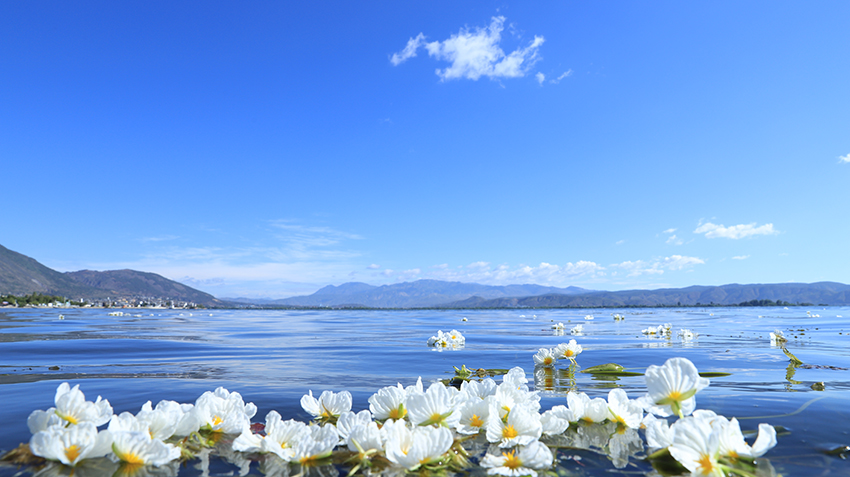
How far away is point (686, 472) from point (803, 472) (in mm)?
681

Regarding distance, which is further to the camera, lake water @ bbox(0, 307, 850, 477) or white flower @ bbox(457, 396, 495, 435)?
lake water @ bbox(0, 307, 850, 477)

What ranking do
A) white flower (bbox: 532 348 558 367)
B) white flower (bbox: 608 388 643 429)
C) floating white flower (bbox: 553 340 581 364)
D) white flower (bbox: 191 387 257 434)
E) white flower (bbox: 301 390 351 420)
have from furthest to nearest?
white flower (bbox: 532 348 558 367) → floating white flower (bbox: 553 340 581 364) → white flower (bbox: 301 390 351 420) → white flower (bbox: 608 388 643 429) → white flower (bbox: 191 387 257 434)

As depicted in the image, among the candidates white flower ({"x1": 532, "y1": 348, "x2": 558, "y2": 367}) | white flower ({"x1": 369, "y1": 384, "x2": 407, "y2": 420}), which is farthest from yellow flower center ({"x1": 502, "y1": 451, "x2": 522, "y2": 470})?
white flower ({"x1": 532, "y1": 348, "x2": 558, "y2": 367})

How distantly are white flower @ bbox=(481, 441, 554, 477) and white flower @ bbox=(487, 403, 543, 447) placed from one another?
25cm

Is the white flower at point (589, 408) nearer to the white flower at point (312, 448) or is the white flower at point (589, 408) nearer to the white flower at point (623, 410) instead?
the white flower at point (623, 410)

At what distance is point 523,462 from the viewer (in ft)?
7.41

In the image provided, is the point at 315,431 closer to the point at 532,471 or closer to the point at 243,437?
the point at 243,437

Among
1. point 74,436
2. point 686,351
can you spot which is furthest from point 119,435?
point 686,351

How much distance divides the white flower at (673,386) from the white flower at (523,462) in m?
0.66

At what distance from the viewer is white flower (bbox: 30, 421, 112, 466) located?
2.28 m

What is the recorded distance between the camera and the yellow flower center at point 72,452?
2.32m

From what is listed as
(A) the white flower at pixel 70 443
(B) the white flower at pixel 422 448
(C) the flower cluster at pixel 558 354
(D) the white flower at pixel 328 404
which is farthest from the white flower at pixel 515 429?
(C) the flower cluster at pixel 558 354

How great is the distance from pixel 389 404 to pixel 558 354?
4066 millimetres

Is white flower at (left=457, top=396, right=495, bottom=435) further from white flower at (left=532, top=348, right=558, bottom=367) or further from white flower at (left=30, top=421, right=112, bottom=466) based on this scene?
white flower at (left=532, top=348, right=558, bottom=367)
